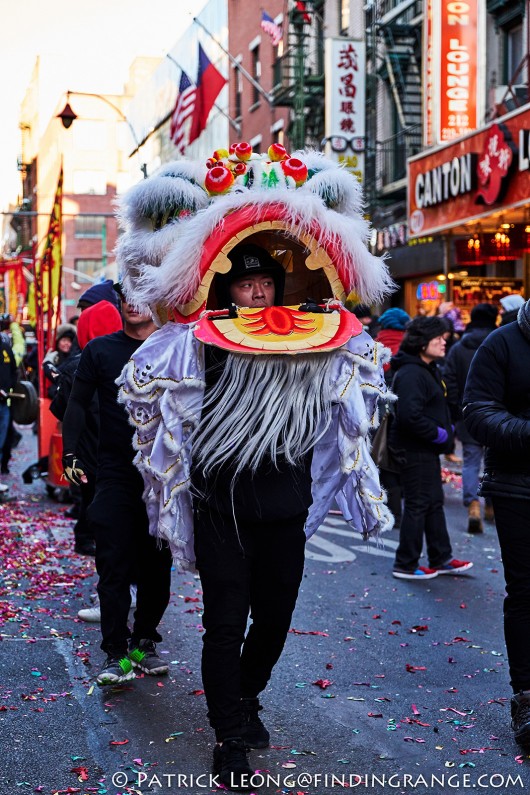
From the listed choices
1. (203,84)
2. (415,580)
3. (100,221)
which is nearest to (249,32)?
(203,84)

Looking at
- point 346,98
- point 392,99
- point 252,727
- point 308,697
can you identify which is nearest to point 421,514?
point 308,697

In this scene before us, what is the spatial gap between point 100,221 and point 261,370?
73.5m

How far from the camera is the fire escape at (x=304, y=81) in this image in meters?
27.9

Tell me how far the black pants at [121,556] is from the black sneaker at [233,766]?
1.34 metres

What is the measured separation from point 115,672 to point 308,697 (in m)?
0.91

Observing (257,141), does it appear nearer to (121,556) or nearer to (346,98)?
(346,98)

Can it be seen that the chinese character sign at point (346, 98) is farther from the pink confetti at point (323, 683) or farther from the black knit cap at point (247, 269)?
the black knit cap at point (247, 269)

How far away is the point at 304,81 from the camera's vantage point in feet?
91.4

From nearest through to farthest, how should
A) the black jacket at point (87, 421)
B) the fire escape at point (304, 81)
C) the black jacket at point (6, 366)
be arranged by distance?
the black jacket at point (87, 421), the black jacket at point (6, 366), the fire escape at point (304, 81)

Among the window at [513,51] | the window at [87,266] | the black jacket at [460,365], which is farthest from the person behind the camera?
the window at [87,266]

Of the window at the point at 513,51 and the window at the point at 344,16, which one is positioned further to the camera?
the window at the point at 344,16

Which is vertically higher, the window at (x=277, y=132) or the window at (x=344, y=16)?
the window at (x=344, y=16)

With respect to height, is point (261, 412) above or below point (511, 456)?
above

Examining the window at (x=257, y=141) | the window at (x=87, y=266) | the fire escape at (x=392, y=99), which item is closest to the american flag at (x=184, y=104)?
the fire escape at (x=392, y=99)
